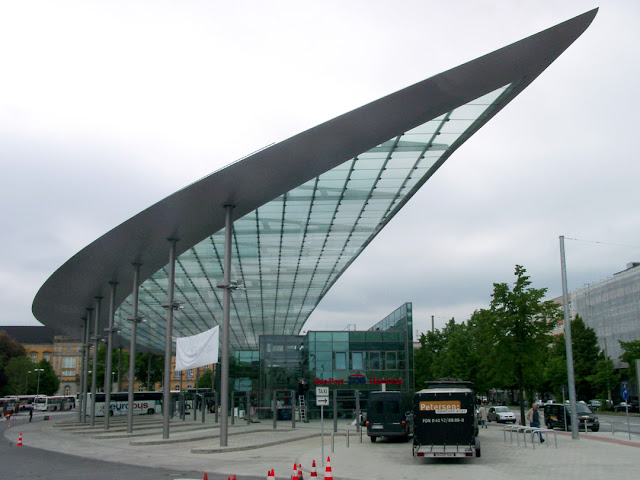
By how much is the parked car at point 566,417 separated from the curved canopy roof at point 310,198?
1478cm

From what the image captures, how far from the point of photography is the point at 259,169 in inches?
815

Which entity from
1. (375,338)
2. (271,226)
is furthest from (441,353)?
(271,226)

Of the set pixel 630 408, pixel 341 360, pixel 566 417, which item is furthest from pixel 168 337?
pixel 630 408

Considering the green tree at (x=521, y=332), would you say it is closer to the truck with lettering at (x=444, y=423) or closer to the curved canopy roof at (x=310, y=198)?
the curved canopy roof at (x=310, y=198)

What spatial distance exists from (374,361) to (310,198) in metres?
20.1

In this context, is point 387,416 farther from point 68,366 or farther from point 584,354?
point 68,366

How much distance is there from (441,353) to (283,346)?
74.2 ft

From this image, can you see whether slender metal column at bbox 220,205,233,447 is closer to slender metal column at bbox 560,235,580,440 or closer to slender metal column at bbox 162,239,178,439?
slender metal column at bbox 162,239,178,439

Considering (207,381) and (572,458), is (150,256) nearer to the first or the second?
(572,458)

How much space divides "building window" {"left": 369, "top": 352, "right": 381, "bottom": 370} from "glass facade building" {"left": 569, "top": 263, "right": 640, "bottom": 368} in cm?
3347

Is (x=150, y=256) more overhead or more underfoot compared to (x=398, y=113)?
more underfoot

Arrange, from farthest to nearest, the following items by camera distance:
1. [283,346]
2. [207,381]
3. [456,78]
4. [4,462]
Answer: [207,381], [283,346], [4,462], [456,78]

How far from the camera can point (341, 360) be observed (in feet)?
147

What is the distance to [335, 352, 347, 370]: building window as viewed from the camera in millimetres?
44562
